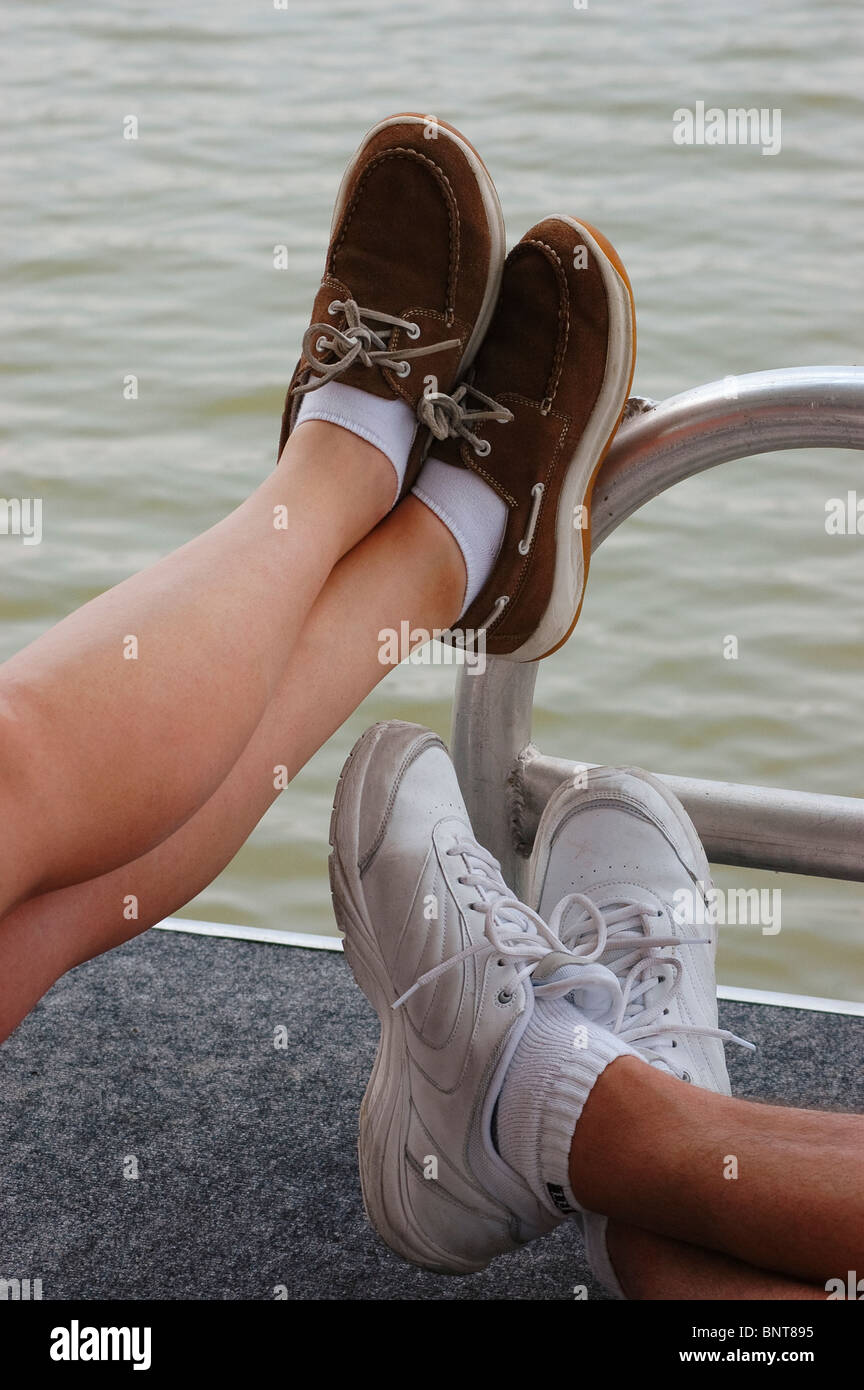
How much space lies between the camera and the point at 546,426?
3.37 feet

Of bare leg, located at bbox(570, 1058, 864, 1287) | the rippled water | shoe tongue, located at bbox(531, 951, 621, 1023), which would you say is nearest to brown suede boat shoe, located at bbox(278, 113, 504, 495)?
shoe tongue, located at bbox(531, 951, 621, 1023)

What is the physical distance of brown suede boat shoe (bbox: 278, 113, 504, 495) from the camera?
1.03 meters

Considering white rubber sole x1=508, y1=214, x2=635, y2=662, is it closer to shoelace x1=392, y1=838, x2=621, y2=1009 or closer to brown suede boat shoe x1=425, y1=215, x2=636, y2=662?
brown suede boat shoe x1=425, y1=215, x2=636, y2=662

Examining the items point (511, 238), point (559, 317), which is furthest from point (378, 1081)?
point (511, 238)

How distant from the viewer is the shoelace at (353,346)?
3.32ft

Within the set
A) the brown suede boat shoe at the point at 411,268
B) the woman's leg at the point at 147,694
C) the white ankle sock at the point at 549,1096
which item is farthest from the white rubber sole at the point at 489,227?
the white ankle sock at the point at 549,1096

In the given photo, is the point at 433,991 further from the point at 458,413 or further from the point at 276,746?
the point at 458,413

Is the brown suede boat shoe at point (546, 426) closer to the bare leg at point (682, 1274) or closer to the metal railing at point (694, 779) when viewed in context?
the metal railing at point (694, 779)

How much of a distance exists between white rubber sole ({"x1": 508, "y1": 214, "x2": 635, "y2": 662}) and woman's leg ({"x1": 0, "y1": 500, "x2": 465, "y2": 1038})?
0.22ft

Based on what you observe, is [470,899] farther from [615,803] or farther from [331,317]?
[331,317]

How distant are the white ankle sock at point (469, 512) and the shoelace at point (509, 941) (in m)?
0.19

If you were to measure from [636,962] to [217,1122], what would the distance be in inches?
12.7

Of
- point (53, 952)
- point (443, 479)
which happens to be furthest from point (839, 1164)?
point (443, 479)

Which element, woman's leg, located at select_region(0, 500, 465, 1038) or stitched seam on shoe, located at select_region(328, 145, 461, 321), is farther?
stitched seam on shoe, located at select_region(328, 145, 461, 321)
